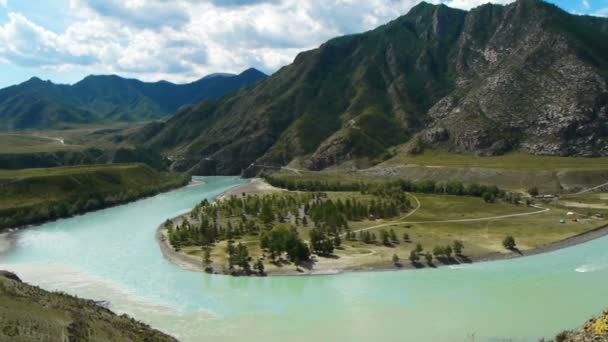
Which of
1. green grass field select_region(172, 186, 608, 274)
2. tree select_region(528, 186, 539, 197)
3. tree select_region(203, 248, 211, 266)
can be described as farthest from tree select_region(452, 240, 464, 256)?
Answer: tree select_region(528, 186, 539, 197)

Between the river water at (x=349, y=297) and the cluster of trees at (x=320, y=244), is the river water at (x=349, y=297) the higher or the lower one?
the lower one

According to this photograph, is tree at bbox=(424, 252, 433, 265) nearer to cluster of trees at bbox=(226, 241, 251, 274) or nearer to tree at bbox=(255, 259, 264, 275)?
tree at bbox=(255, 259, 264, 275)

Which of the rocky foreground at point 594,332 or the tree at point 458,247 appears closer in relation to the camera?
the rocky foreground at point 594,332

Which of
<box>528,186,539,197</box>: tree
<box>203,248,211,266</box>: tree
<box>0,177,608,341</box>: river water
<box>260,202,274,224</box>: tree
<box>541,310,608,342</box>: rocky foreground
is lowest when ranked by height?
<box>0,177,608,341</box>: river water

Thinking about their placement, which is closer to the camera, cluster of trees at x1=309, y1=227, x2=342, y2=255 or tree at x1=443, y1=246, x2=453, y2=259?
tree at x1=443, y1=246, x2=453, y2=259

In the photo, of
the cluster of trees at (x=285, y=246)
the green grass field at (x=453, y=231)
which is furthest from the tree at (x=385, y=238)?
the cluster of trees at (x=285, y=246)

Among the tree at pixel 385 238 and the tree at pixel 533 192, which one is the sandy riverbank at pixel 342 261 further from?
the tree at pixel 533 192
